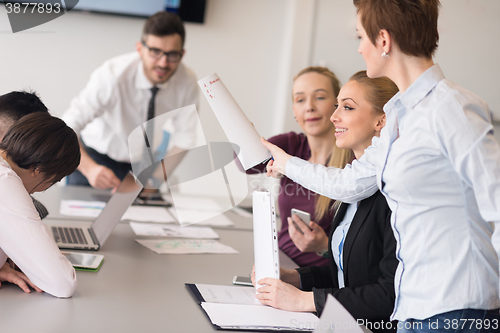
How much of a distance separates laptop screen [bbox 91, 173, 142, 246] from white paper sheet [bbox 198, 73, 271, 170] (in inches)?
20.1

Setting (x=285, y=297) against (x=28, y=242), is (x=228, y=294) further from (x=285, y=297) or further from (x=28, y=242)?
(x=28, y=242)

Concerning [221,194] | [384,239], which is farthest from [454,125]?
[221,194]

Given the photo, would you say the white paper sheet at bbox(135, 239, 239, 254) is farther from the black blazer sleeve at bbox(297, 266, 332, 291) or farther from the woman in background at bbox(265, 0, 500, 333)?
the woman in background at bbox(265, 0, 500, 333)

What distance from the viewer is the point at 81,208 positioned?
6.80ft

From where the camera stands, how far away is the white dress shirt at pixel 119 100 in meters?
2.63

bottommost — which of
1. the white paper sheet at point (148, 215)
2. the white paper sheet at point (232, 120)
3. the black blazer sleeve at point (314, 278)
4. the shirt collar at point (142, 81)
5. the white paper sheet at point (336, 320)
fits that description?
the white paper sheet at point (148, 215)

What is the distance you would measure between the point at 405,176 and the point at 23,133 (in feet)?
2.83

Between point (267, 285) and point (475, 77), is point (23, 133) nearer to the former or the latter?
point (267, 285)

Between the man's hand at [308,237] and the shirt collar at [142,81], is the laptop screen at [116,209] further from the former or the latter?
the shirt collar at [142,81]

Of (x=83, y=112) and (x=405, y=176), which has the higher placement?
(x=405, y=176)

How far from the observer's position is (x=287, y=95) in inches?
141

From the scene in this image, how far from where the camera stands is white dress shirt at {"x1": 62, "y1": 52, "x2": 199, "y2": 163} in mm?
2631

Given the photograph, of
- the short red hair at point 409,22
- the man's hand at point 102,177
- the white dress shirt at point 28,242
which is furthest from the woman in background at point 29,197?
the man's hand at point 102,177

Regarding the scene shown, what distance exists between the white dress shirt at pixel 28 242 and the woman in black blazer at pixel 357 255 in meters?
0.48
